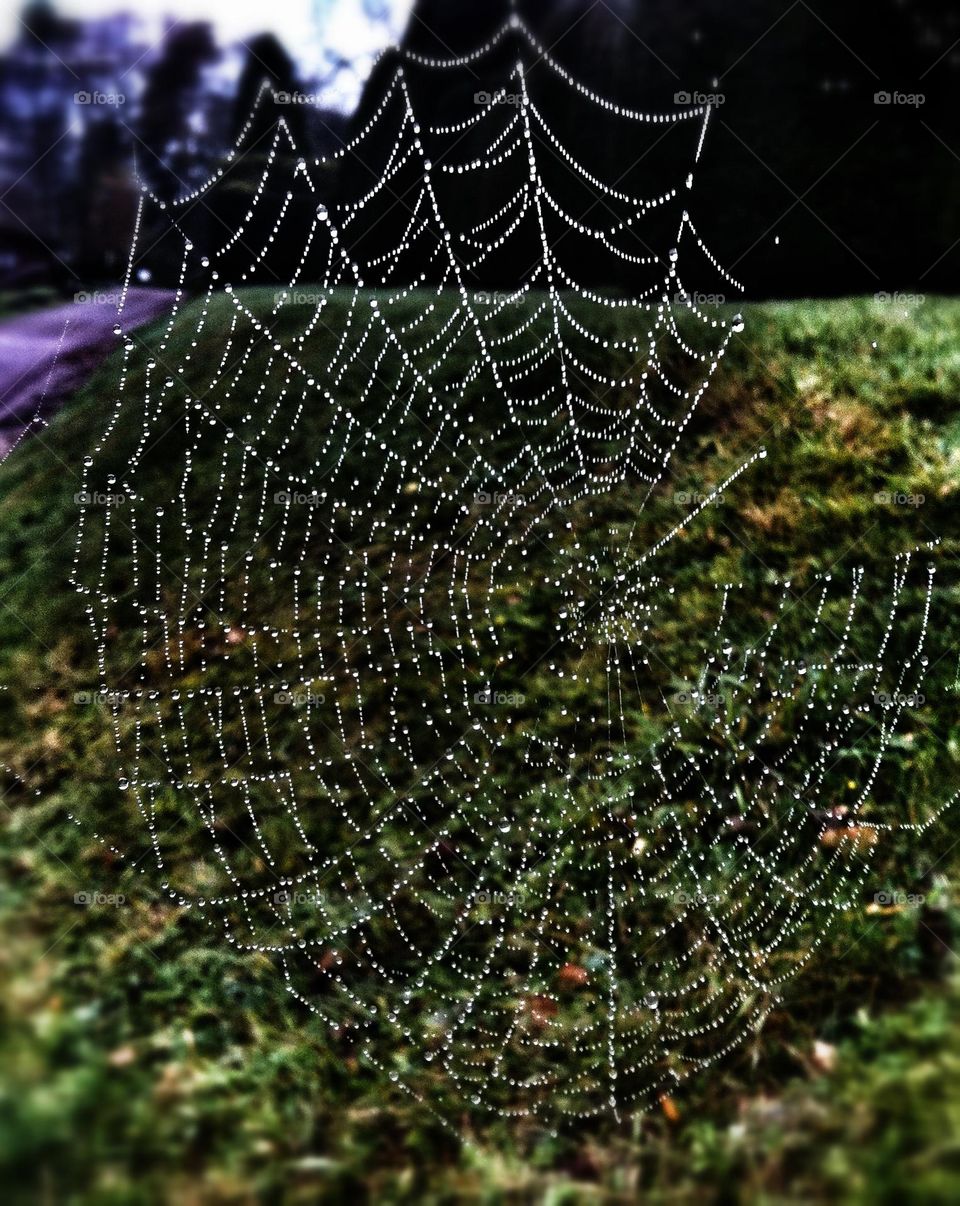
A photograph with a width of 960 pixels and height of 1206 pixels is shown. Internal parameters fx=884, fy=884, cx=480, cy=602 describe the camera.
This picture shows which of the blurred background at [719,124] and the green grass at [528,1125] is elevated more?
the blurred background at [719,124]

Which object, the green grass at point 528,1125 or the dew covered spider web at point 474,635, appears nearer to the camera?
the green grass at point 528,1125

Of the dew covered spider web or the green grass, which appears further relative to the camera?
the dew covered spider web

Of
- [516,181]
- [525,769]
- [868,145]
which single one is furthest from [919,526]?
[516,181]

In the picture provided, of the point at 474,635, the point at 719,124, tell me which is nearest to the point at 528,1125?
the point at 474,635

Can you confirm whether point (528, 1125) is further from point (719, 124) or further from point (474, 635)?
point (719, 124)

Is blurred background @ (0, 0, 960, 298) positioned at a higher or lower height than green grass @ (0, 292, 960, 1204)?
higher
